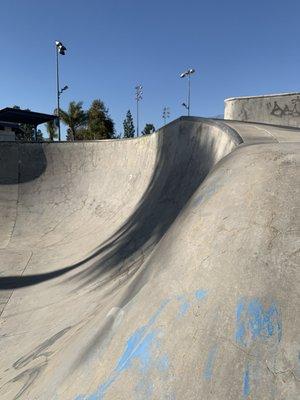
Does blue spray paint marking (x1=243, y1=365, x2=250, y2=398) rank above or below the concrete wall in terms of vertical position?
below

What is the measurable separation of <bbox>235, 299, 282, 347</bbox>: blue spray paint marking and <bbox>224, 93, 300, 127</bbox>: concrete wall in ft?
34.9

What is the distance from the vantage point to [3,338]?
545 centimetres

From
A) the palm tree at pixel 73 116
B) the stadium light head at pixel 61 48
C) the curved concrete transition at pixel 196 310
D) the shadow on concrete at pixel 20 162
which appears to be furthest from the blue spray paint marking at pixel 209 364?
the palm tree at pixel 73 116

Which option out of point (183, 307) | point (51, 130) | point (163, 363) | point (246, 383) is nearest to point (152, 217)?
point (183, 307)

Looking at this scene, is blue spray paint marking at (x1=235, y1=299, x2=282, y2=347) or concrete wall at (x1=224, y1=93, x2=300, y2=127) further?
concrete wall at (x1=224, y1=93, x2=300, y2=127)

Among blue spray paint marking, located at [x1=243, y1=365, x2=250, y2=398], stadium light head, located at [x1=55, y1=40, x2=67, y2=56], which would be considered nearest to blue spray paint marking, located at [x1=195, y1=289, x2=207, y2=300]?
blue spray paint marking, located at [x1=243, y1=365, x2=250, y2=398]

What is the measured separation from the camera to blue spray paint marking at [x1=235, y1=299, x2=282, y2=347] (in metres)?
1.84

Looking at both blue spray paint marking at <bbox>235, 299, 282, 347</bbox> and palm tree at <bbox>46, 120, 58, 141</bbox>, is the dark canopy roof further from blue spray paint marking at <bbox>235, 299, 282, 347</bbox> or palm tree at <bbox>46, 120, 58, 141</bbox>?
blue spray paint marking at <bbox>235, 299, 282, 347</bbox>

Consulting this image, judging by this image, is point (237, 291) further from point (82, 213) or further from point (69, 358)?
point (82, 213)

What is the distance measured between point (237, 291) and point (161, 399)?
2.27ft

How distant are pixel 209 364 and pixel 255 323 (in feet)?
1.04

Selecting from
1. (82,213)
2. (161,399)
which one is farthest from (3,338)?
(82,213)

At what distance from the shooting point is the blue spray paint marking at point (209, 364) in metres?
1.81

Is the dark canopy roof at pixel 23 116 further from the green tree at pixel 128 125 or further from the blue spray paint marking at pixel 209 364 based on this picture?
the green tree at pixel 128 125
